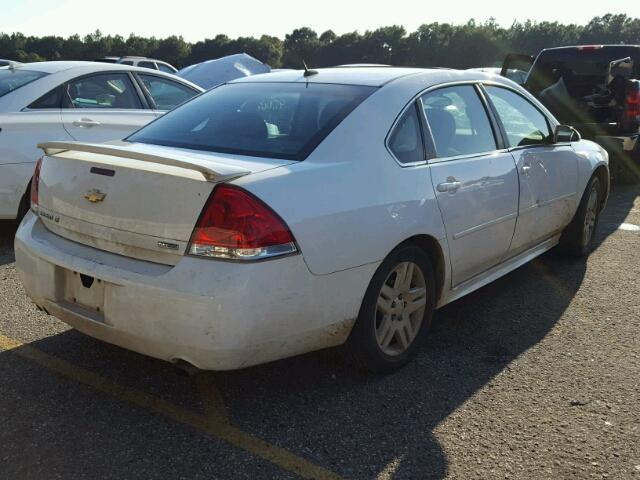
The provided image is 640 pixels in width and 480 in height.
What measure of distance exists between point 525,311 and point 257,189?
2.43 meters

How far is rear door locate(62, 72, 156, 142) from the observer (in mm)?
→ 5781

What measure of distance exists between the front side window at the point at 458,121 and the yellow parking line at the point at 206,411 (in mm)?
1746

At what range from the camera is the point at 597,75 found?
9.90 m

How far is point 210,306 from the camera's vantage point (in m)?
2.51

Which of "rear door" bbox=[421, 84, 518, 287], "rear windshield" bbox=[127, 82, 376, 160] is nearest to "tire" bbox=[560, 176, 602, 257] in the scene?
"rear door" bbox=[421, 84, 518, 287]

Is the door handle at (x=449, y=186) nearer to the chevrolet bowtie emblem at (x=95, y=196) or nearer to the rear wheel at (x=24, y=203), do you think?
the chevrolet bowtie emblem at (x=95, y=196)

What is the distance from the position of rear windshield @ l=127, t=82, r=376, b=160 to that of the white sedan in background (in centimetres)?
212

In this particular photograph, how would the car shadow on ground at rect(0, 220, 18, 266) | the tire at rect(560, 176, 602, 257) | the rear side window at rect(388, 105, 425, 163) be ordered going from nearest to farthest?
the rear side window at rect(388, 105, 425, 163), the car shadow on ground at rect(0, 220, 18, 266), the tire at rect(560, 176, 602, 257)

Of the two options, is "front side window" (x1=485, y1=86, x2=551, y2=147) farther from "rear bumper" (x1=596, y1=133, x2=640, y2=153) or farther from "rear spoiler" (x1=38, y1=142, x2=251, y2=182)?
"rear bumper" (x1=596, y1=133, x2=640, y2=153)

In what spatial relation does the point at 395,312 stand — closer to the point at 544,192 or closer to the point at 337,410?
the point at 337,410

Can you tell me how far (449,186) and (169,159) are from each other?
149cm

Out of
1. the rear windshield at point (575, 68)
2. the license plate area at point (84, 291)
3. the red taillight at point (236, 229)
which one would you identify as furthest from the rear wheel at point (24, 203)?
the rear windshield at point (575, 68)

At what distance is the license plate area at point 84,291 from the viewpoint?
2.78 meters

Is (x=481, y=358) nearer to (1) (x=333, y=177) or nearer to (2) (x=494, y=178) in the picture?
(2) (x=494, y=178)
